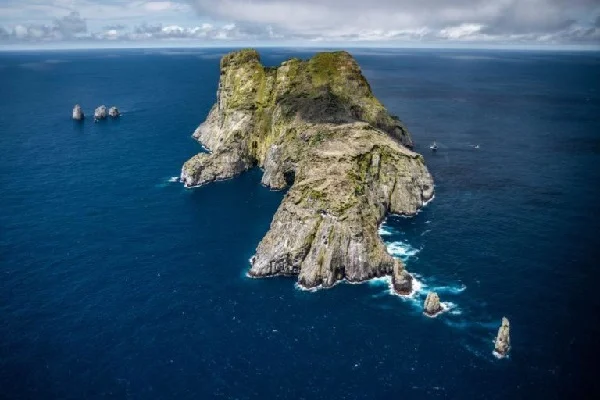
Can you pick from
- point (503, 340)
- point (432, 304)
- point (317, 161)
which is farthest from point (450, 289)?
point (317, 161)

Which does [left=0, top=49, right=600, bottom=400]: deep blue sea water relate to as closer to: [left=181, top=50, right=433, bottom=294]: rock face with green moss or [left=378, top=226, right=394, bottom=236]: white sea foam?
[left=378, top=226, right=394, bottom=236]: white sea foam

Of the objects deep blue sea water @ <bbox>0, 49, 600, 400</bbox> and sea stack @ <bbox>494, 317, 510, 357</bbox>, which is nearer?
deep blue sea water @ <bbox>0, 49, 600, 400</bbox>

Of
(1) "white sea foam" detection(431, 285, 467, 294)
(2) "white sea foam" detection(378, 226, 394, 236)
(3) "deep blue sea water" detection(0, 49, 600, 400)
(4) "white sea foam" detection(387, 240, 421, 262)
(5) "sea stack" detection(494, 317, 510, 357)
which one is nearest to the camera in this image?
(3) "deep blue sea water" detection(0, 49, 600, 400)

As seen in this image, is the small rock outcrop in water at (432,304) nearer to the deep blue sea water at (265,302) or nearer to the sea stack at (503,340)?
the deep blue sea water at (265,302)

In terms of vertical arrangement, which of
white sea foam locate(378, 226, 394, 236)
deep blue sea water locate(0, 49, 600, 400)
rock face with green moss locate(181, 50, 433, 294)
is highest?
rock face with green moss locate(181, 50, 433, 294)

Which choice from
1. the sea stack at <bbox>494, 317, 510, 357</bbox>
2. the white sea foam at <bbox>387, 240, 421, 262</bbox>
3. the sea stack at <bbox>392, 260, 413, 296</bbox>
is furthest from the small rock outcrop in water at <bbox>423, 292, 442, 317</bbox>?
the white sea foam at <bbox>387, 240, 421, 262</bbox>

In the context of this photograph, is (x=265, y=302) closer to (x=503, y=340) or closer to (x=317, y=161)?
(x=317, y=161)
